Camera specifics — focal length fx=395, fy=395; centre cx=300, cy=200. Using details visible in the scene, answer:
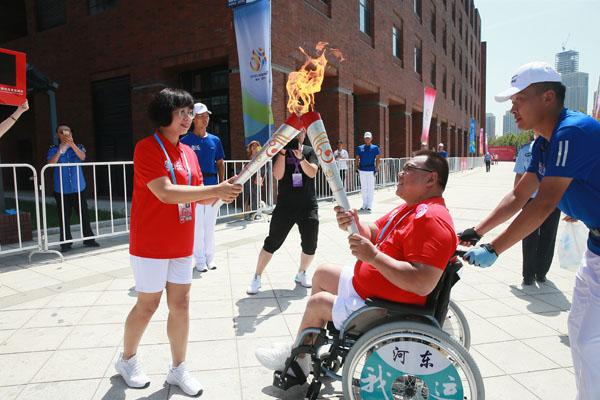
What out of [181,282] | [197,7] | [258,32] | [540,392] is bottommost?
[540,392]

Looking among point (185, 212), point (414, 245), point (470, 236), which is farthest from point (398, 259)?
point (185, 212)

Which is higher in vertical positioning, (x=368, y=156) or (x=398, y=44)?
(x=398, y=44)

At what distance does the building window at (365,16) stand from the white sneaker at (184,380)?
1661cm

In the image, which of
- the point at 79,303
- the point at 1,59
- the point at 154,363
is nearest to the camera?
the point at 154,363

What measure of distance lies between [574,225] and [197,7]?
35.2 feet

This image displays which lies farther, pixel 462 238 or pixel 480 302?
pixel 480 302

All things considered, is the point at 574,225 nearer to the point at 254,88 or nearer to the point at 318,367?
the point at 318,367

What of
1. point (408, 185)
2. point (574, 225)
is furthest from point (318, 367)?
point (574, 225)

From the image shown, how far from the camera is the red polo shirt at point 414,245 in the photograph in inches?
80.4

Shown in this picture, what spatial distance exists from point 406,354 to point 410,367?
0.07m

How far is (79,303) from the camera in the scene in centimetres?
418

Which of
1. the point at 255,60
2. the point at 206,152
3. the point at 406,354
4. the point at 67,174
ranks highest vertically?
the point at 255,60

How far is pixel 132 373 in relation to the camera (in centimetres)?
265

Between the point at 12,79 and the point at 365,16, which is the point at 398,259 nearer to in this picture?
the point at 12,79
